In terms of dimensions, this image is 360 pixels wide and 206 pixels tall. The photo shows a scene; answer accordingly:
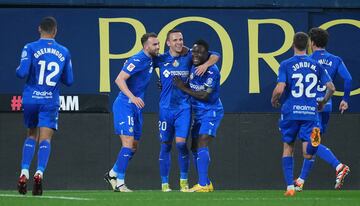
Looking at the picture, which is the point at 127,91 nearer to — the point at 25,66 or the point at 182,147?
the point at 182,147

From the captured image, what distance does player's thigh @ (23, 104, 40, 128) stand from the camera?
13422 mm

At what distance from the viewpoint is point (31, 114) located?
13.5 m

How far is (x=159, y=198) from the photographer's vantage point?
42.8 ft

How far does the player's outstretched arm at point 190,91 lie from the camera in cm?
1502

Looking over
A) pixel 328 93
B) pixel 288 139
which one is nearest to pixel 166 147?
pixel 288 139

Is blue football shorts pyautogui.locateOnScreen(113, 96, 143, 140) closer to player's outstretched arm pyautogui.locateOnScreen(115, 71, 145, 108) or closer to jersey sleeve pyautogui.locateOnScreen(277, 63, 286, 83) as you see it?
player's outstretched arm pyautogui.locateOnScreen(115, 71, 145, 108)

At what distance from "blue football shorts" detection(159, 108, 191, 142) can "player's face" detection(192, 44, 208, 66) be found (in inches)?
24.1

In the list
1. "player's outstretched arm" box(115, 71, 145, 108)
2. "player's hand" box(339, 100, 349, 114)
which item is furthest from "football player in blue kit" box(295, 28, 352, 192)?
"player's outstretched arm" box(115, 71, 145, 108)

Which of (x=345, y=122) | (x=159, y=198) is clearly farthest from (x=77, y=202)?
(x=345, y=122)

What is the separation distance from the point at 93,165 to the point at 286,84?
4853 mm

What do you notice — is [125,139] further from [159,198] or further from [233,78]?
[233,78]

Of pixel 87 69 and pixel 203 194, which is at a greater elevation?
pixel 87 69

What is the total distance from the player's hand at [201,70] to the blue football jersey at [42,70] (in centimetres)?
212

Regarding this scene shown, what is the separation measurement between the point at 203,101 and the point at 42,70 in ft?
8.30
